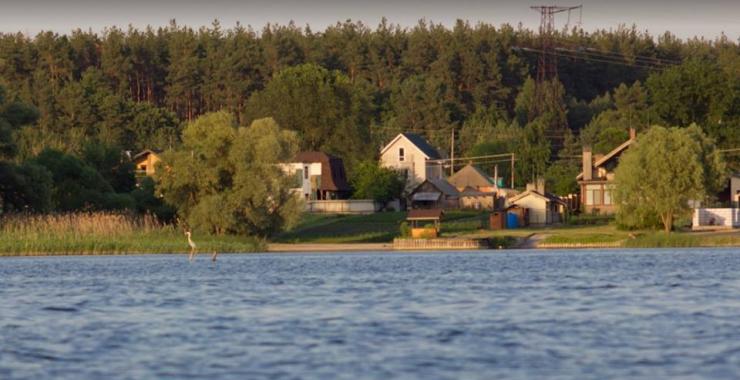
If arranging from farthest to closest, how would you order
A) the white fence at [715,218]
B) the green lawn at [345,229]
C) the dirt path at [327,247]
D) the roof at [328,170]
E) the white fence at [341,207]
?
the roof at [328,170], the white fence at [341,207], the white fence at [715,218], the green lawn at [345,229], the dirt path at [327,247]

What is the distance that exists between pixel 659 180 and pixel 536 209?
16.3 meters

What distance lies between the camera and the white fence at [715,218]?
10606 centimetres

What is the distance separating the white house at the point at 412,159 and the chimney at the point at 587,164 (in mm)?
25512

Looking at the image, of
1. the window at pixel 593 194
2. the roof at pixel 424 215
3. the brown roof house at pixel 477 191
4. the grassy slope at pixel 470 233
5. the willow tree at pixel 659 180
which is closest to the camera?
the grassy slope at pixel 470 233

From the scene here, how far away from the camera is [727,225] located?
10581cm

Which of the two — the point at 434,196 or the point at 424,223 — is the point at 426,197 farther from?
the point at 424,223

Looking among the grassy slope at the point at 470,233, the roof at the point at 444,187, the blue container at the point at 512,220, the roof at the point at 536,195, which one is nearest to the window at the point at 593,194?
the roof at the point at 536,195

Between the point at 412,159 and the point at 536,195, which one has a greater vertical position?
the point at 412,159

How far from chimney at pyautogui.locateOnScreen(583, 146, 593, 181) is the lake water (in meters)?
62.5

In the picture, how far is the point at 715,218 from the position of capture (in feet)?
350

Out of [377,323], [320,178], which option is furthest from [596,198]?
[377,323]

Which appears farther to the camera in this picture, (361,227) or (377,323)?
(361,227)

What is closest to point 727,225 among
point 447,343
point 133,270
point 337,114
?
point 133,270

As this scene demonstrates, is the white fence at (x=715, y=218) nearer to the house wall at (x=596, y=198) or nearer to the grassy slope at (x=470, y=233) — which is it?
the grassy slope at (x=470, y=233)
